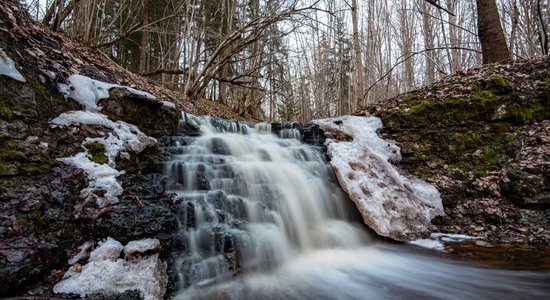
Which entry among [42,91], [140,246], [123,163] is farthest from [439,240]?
[42,91]

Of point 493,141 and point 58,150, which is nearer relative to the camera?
point 58,150

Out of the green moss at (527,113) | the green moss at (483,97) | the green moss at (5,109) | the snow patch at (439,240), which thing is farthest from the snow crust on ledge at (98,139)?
the green moss at (527,113)

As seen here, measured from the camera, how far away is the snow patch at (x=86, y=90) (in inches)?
147

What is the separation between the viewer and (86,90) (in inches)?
156

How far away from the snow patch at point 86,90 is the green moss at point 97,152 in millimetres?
735

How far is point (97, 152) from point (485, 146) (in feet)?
20.7

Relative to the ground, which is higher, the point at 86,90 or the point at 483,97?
the point at 483,97

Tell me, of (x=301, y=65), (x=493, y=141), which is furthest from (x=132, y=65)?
(x=493, y=141)

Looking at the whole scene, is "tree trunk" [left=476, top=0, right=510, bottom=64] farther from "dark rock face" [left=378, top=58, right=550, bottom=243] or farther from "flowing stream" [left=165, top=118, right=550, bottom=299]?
"flowing stream" [left=165, top=118, right=550, bottom=299]

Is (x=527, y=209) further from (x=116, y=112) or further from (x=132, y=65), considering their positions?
(x=132, y=65)

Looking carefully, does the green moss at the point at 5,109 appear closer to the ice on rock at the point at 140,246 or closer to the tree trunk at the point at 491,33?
the ice on rock at the point at 140,246

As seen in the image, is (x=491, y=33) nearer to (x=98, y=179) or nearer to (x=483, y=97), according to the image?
(x=483, y=97)

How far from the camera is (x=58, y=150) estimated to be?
315 cm

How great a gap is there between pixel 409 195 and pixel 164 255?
154 inches
